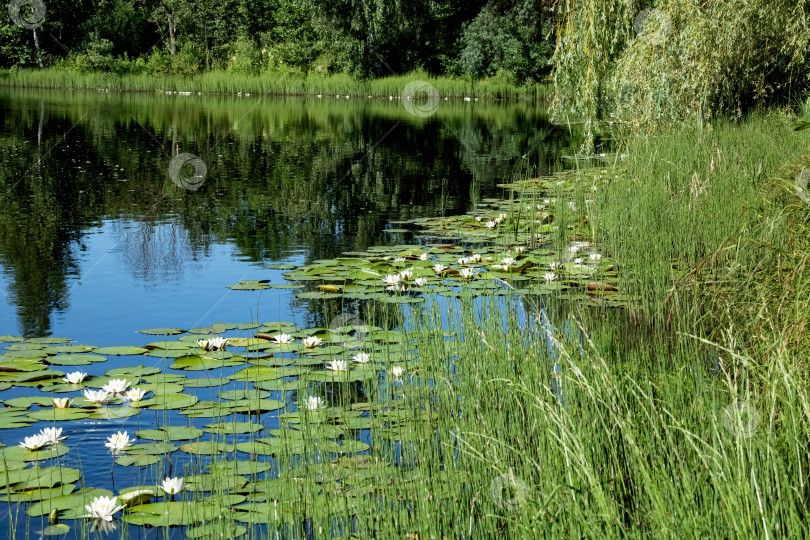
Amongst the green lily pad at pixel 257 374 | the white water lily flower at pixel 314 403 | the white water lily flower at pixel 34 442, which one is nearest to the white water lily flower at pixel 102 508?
the white water lily flower at pixel 34 442

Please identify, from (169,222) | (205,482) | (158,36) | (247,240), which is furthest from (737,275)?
(158,36)

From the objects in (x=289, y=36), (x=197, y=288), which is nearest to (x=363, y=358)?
(x=197, y=288)

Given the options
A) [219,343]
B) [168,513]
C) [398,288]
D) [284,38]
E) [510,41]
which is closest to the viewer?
[168,513]

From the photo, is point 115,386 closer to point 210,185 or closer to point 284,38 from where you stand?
point 210,185

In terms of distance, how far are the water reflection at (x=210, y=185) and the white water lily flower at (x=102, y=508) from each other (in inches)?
94.6

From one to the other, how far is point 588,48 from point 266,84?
24.4m

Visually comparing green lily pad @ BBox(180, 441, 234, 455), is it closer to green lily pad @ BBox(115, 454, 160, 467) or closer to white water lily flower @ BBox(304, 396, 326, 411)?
green lily pad @ BBox(115, 454, 160, 467)

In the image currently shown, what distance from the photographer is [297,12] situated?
112ft

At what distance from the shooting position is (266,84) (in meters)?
31.0

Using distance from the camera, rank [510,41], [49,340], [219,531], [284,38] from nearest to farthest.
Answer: [219,531] → [49,340] → [510,41] → [284,38]

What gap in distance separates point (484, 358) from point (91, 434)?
1.59 meters

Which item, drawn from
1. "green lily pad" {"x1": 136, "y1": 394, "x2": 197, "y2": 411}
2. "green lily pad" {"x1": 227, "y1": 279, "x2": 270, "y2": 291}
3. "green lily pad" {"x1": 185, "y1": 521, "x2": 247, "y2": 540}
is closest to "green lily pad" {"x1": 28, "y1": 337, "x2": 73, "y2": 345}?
"green lily pad" {"x1": 136, "y1": 394, "x2": 197, "y2": 411}

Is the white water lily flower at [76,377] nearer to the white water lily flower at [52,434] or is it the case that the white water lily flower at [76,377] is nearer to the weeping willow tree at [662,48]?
the white water lily flower at [52,434]

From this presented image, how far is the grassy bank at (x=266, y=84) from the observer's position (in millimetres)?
30547
